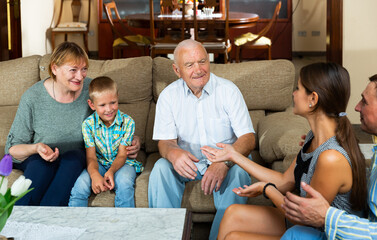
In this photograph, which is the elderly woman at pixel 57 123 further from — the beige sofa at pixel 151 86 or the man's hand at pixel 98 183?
the beige sofa at pixel 151 86

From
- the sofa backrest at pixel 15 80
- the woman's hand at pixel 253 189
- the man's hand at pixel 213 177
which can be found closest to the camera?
the woman's hand at pixel 253 189

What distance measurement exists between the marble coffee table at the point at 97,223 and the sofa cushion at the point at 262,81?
1233 mm

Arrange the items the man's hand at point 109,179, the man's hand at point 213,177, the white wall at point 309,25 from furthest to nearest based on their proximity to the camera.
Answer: the white wall at point 309,25, the man's hand at point 109,179, the man's hand at point 213,177

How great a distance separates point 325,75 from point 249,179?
0.81m

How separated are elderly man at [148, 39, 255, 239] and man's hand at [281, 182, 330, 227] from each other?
737 millimetres

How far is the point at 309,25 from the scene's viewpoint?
27.0ft

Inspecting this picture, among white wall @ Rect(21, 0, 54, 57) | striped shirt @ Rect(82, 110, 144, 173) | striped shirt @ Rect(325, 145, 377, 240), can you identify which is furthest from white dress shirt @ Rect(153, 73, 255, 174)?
white wall @ Rect(21, 0, 54, 57)

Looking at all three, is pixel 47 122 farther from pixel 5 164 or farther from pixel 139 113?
pixel 5 164

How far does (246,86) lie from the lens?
3037mm

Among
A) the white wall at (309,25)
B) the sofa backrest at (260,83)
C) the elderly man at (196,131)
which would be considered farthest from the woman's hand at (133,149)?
the white wall at (309,25)

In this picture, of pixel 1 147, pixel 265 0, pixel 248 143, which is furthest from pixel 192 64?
pixel 265 0

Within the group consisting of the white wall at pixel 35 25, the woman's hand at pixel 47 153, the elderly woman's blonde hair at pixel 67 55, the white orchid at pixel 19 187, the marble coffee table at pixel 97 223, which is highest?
the white wall at pixel 35 25

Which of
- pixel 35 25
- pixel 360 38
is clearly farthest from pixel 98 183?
pixel 35 25

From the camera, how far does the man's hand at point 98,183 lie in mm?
2434
